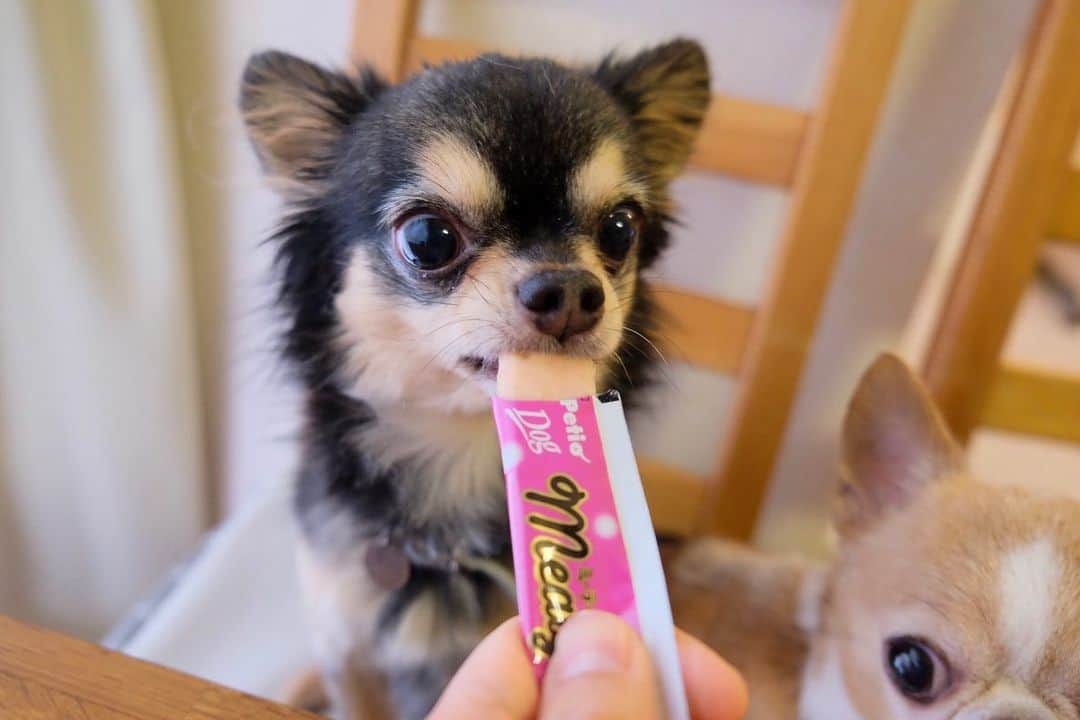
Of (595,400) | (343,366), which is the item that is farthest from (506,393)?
(343,366)

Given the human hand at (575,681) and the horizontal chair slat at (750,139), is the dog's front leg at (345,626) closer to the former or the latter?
the human hand at (575,681)


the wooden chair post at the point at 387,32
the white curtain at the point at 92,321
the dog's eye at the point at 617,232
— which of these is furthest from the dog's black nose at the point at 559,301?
the white curtain at the point at 92,321

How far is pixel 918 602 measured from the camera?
0.64 m

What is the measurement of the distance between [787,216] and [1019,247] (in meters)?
0.27

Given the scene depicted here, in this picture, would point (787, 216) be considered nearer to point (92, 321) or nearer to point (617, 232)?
point (617, 232)

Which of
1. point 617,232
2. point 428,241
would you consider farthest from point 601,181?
point 428,241

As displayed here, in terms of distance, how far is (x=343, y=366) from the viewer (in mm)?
768

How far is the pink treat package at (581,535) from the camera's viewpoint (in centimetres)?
43

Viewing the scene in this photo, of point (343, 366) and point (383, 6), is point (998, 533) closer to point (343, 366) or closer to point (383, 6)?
point (343, 366)

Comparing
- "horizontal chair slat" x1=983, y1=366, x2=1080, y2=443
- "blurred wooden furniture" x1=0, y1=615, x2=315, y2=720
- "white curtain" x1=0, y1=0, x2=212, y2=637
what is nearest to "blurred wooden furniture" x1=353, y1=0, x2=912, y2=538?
"horizontal chair slat" x1=983, y1=366, x2=1080, y2=443

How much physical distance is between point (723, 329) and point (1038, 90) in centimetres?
44

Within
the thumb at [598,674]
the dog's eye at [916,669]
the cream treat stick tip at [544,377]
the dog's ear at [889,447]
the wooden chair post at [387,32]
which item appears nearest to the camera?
the thumb at [598,674]

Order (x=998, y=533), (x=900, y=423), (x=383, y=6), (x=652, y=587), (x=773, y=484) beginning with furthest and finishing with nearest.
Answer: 1. (x=773, y=484)
2. (x=383, y=6)
3. (x=900, y=423)
4. (x=998, y=533)
5. (x=652, y=587)

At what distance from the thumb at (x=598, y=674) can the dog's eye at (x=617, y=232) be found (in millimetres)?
369
